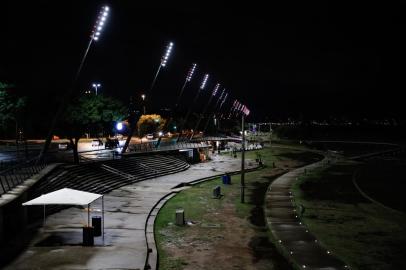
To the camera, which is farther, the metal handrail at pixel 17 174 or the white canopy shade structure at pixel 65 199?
the metal handrail at pixel 17 174

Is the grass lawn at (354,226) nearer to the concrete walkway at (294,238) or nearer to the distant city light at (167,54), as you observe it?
the concrete walkway at (294,238)

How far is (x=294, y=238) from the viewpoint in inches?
887

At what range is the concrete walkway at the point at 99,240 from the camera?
17500 millimetres


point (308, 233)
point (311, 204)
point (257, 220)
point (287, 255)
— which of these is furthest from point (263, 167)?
point (287, 255)

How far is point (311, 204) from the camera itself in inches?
1347

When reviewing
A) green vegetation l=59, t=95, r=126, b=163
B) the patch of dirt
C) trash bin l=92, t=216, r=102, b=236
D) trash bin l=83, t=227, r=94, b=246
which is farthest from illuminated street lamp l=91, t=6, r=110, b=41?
trash bin l=83, t=227, r=94, b=246

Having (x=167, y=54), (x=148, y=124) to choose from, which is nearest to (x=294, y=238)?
(x=167, y=54)

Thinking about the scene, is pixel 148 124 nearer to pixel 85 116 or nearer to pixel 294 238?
pixel 85 116

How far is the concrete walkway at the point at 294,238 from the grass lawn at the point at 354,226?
78cm

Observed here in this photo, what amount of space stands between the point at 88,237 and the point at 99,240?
1343 mm

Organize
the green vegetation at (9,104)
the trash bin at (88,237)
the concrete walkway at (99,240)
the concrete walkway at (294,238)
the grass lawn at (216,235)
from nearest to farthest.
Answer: the concrete walkway at (99,240) → the concrete walkway at (294,238) → the grass lawn at (216,235) → the trash bin at (88,237) → the green vegetation at (9,104)

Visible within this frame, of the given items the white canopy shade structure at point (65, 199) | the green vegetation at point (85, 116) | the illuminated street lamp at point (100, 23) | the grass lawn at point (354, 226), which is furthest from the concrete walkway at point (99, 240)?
the illuminated street lamp at point (100, 23)

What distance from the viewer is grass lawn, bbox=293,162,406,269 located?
65.8ft

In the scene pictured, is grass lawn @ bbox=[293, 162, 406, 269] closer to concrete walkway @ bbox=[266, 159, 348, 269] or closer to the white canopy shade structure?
concrete walkway @ bbox=[266, 159, 348, 269]
